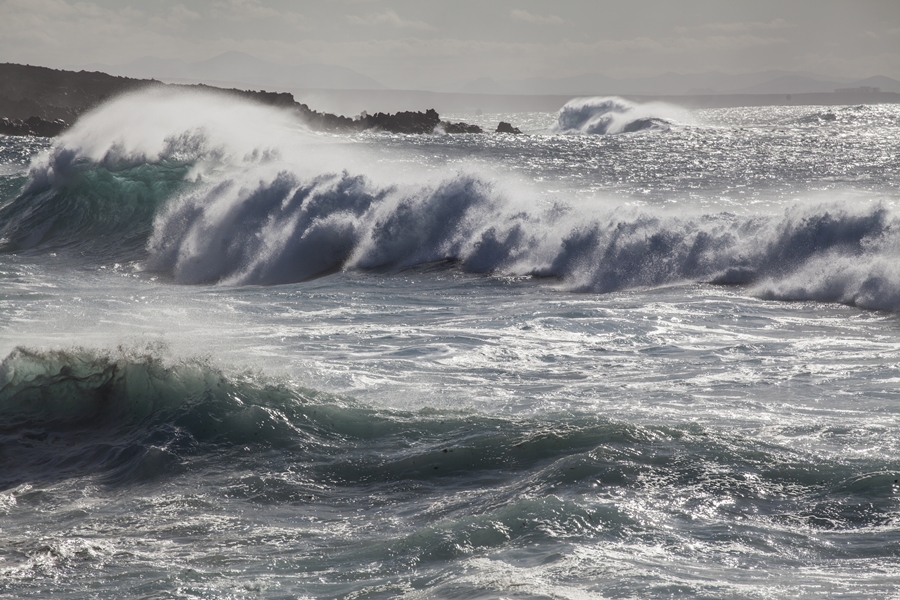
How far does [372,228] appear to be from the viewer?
16766mm

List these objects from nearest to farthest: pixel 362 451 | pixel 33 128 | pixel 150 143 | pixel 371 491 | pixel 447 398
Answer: pixel 371 491
pixel 362 451
pixel 447 398
pixel 150 143
pixel 33 128

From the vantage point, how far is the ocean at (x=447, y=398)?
4.72 m

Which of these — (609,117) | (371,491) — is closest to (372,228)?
(371,491)

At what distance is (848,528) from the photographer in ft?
16.4

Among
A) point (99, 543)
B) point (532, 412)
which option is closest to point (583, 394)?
point (532, 412)

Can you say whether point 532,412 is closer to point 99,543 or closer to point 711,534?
point 711,534

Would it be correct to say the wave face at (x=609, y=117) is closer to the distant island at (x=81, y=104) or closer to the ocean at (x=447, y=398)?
the distant island at (x=81, y=104)

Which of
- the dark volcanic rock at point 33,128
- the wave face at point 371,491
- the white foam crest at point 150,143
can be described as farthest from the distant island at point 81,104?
the wave face at point 371,491

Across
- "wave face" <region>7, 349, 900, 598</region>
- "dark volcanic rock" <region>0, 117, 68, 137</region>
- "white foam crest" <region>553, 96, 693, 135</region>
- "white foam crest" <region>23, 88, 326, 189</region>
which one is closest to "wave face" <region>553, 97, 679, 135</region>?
"white foam crest" <region>553, 96, 693, 135</region>

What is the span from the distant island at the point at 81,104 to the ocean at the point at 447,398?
51356 millimetres

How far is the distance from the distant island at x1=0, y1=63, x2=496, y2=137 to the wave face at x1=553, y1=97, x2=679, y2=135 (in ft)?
16.4

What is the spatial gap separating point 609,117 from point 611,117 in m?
0.16

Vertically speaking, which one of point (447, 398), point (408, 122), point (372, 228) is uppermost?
point (408, 122)

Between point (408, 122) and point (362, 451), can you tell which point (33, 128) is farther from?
point (362, 451)
